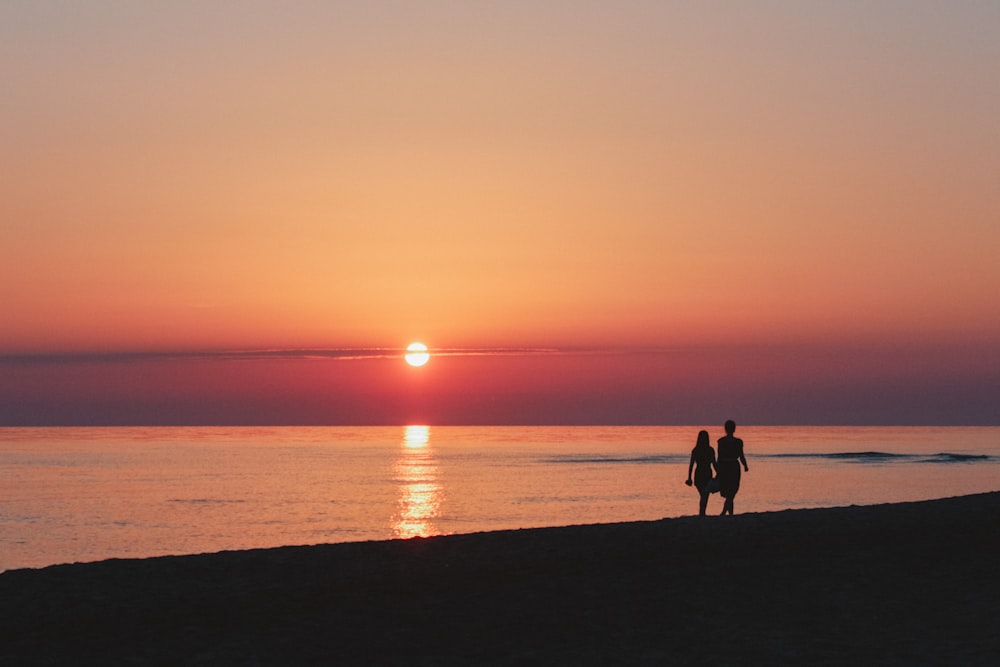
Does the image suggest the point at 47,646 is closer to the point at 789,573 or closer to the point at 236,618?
the point at 236,618

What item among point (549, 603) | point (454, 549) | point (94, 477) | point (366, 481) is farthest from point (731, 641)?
point (94, 477)

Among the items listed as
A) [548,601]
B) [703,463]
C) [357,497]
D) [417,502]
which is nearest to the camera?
[548,601]

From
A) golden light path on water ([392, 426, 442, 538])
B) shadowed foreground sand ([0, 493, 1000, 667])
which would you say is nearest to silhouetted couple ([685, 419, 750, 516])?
shadowed foreground sand ([0, 493, 1000, 667])

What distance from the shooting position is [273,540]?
48.6 m

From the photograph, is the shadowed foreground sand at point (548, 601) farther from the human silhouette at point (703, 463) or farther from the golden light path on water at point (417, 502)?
the golden light path on water at point (417, 502)

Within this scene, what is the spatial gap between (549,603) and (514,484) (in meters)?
75.5

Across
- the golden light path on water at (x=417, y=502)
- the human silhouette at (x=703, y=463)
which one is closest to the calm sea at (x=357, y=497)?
the golden light path on water at (x=417, y=502)

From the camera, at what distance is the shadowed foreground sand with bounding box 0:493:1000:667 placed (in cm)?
1068

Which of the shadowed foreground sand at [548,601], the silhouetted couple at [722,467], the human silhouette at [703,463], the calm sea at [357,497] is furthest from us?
the calm sea at [357,497]

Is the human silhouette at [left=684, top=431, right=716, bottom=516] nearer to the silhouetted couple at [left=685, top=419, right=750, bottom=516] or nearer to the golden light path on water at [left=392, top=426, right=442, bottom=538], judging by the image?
the silhouetted couple at [left=685, top=419, right=750, bottom=516]

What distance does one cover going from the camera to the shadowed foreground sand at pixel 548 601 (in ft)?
35.0

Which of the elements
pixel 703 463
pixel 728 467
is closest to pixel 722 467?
pixel 728 467

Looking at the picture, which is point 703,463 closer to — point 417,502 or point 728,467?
point 728,467

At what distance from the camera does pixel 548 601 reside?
42.2 feet
